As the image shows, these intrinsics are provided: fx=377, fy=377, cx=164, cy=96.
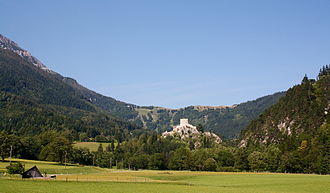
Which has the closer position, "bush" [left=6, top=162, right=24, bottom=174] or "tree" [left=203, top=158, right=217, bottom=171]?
"bush" [left=6, top=162, right=24, bottom=174]

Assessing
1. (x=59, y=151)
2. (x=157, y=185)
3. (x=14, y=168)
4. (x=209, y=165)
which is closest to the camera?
(x=157, y=185)

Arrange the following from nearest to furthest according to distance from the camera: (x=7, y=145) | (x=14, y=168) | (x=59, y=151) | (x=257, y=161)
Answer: (x=14, y=168), (x=7, y=145), (x=257, y=161), (x=59, y=151)

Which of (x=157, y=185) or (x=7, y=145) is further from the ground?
(x=7, y=145)

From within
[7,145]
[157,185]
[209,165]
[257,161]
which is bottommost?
[157,185]

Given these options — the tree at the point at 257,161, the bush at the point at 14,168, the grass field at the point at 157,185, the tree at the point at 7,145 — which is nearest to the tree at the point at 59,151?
the tree at the point at 7,145

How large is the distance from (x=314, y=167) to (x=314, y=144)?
64.4 ft

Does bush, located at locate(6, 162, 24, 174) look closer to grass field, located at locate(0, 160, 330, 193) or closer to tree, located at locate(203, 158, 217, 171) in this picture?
grass field, located at locate(0, 160, 330, 193)

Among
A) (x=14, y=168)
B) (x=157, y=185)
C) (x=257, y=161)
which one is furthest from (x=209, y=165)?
(x=14, y=168)

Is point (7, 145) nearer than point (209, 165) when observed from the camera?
Yes

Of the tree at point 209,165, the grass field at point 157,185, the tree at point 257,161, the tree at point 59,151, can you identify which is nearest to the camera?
the grass field at point 157,185

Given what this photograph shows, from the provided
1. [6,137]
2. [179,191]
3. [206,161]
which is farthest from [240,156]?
[179,191]

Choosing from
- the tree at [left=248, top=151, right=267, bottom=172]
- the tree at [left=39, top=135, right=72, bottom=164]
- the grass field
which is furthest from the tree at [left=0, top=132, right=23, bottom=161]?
the tree at [left=248, top=151, right=267, bottom=172]

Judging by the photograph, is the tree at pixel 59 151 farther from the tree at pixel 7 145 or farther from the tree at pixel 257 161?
the tree at pixel 257 161

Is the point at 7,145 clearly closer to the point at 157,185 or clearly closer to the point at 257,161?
the point at 157,185
